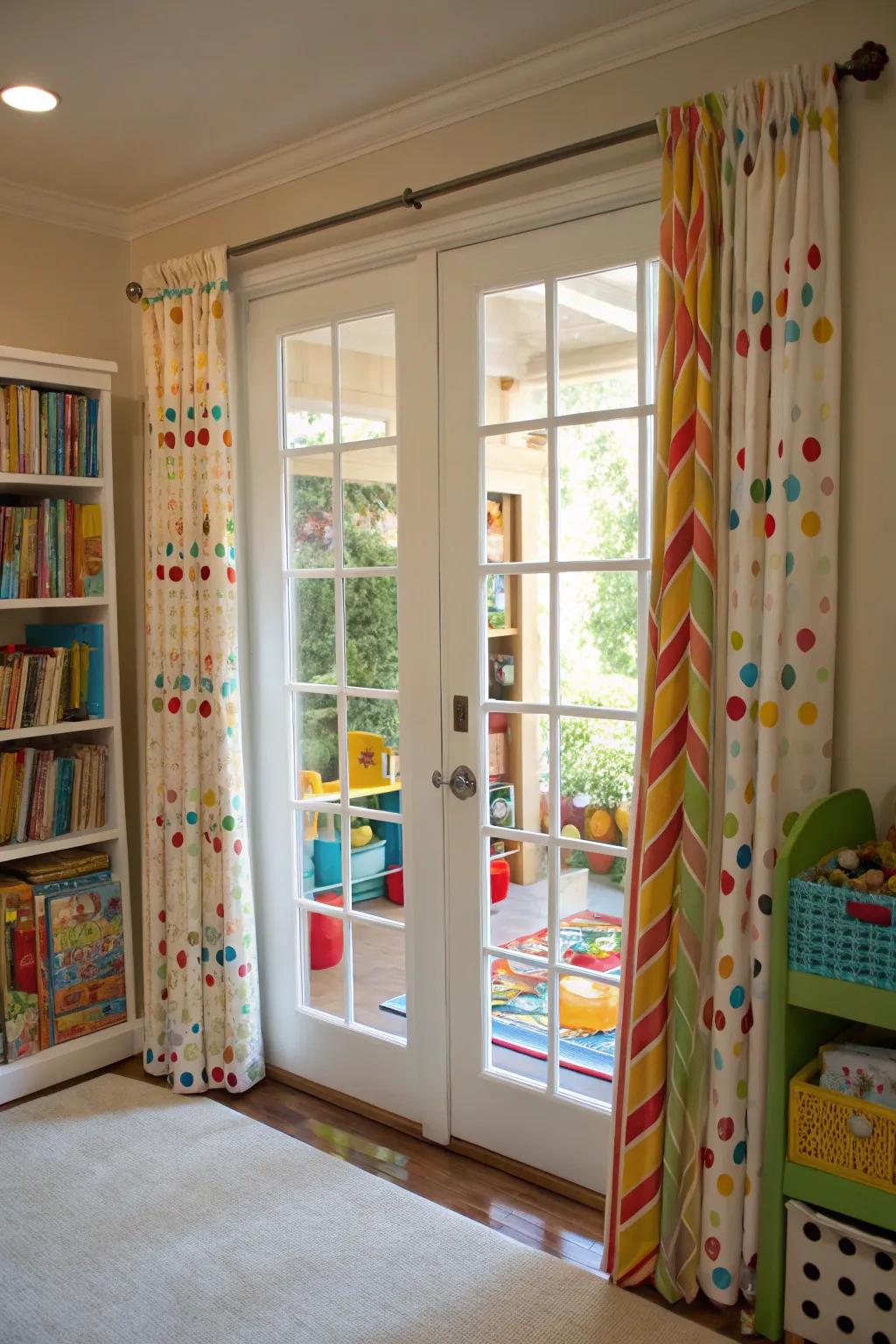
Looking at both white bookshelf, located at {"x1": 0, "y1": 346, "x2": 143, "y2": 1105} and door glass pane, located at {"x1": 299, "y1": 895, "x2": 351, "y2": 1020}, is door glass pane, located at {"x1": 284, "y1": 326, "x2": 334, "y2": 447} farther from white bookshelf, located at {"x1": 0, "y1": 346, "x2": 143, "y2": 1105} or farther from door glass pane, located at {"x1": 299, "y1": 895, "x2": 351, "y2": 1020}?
door glass pane, located at {"x1": 299, "y1": 895, "x2": 351, "y2": 1020}

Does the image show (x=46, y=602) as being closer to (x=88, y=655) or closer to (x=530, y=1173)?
(x=88, y=655)

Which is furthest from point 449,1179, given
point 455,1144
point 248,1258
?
point 248,1258

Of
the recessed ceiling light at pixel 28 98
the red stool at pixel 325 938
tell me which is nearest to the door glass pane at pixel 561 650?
the red stool at pixel 325 938

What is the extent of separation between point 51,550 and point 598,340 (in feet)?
5.59

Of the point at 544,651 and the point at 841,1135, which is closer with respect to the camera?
the point at 841,1135

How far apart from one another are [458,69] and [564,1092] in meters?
2.41

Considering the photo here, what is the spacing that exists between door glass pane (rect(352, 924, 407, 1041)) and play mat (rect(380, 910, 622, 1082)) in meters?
0.34

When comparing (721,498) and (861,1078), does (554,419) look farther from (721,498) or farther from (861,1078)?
(861,1078)

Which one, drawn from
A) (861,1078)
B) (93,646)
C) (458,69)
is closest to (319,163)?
(458,69)

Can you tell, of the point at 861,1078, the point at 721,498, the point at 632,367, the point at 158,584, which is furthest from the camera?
the point at 158,584

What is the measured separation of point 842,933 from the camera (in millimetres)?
1858

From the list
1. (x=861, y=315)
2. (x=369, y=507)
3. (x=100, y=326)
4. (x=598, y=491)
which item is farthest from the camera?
(x=100, y=326)

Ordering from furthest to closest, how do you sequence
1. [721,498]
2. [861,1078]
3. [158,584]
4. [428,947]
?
1. [158,584]
2. [428,947]
3. [721,498]
4. [861,1078]

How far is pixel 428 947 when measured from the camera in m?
2.89
